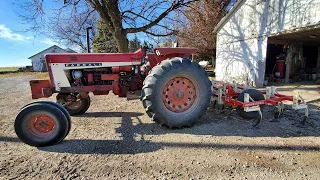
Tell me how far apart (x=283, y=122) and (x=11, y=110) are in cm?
698

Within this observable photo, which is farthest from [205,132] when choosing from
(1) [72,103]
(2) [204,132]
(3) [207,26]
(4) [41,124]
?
(3) [207,26]

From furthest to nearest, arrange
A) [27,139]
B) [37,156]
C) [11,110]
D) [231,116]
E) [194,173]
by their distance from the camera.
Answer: [11,110], [231,116], [27,139], [37,156], [194,173]

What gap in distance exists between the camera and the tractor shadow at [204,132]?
A: 131 inches

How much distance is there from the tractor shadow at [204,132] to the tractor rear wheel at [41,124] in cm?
17

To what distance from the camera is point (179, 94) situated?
13.6 feet

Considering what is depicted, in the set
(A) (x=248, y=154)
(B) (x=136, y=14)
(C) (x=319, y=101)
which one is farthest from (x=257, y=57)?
(A) (x=248, y=154)

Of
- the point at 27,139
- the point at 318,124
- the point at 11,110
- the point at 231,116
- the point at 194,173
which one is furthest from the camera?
the point at 11,110

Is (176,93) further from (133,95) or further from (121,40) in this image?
(121,40)

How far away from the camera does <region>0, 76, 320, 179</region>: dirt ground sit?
267 centimetres

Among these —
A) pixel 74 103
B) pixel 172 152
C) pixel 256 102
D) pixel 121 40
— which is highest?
pixel 121 40

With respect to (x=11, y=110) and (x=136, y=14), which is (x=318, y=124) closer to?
(x=11, y=110)

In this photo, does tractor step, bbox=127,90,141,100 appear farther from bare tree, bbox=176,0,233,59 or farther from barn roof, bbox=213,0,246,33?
bare tree, bbox=176,0,233,59

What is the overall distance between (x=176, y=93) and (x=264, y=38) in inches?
314

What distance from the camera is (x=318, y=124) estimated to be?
4391mm
